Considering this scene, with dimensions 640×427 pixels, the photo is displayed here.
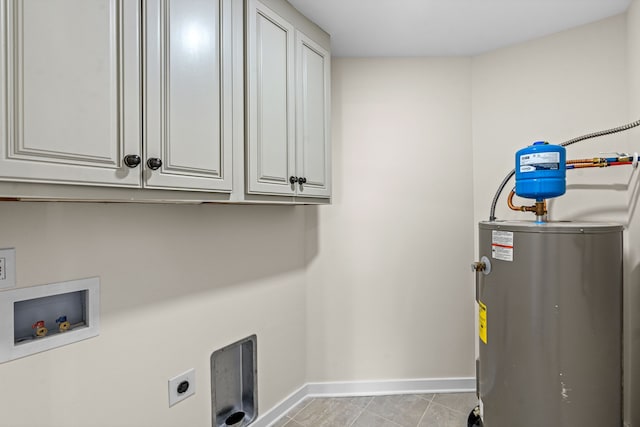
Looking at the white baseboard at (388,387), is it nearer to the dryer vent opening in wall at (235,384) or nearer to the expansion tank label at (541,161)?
the dryer vent opening in wall at (235,384)

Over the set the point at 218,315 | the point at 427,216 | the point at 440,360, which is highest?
the point at 427,216

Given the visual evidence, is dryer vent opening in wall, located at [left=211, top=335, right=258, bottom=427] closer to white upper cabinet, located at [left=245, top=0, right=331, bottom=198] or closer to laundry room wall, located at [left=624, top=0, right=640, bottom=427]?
white upper cabinet, located at [left=245, top=0, right=331, bottom=198]

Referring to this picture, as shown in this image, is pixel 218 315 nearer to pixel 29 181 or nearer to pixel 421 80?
pixel 29 181

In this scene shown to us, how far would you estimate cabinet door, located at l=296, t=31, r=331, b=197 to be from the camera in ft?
5.11

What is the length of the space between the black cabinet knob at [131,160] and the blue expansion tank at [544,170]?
1.45 meters

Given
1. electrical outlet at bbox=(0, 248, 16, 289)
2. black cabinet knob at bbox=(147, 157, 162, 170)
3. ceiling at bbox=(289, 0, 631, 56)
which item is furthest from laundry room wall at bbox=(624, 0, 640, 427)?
electrical outlet at bbox=(0, 248, 16, 289)

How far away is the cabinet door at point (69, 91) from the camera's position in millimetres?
722

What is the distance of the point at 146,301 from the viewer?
4.16ft

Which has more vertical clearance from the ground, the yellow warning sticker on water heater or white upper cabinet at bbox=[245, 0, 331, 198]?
white upper cabinet at bbox=[245, 0, 331, 198]

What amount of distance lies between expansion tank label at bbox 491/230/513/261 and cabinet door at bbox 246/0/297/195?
900mm

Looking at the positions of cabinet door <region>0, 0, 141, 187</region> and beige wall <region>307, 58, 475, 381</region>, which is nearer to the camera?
cabinet door <region>0, 0, 141, 187</region>

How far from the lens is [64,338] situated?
1.05 m

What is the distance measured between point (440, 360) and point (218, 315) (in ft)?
4.80

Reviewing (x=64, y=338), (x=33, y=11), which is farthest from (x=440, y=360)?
(x=33, y=11)
